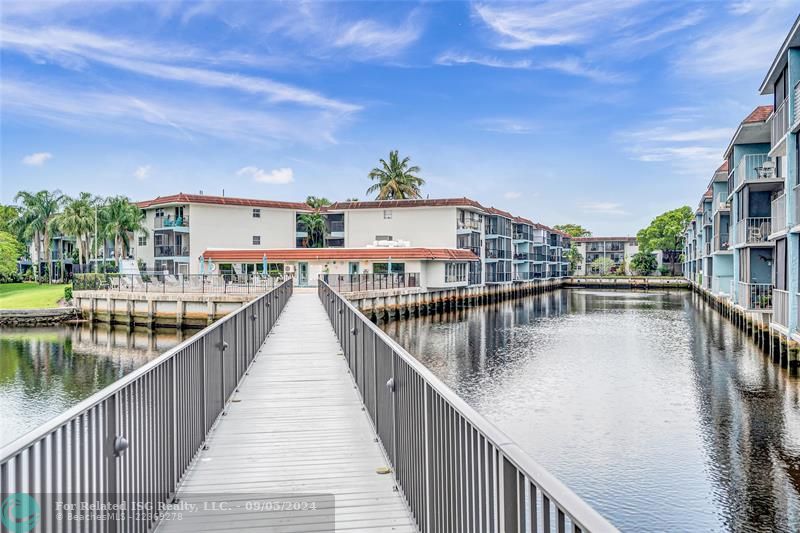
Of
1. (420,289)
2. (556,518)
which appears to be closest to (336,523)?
(556,518)

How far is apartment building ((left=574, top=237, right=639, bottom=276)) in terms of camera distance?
134 m

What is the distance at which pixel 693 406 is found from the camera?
1902cm

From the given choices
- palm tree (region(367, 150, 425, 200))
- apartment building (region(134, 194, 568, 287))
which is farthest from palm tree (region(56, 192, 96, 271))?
palm tree (region(367, 150, 425, 200))

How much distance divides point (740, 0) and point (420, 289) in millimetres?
31045

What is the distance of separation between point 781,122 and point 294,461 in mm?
25168

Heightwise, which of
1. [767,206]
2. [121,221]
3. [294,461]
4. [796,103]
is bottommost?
[294,461]

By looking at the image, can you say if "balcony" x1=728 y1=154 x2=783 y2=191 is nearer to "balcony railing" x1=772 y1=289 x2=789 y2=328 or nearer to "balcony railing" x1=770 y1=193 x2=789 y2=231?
"balcony railing" x1=770 y1=193 x2=789 y2=231

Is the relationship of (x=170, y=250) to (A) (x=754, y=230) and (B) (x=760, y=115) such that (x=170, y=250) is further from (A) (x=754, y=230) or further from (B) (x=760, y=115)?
(B) (x=760, y=115)

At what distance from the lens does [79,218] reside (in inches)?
2702

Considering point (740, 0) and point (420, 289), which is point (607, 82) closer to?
point (740, 0)

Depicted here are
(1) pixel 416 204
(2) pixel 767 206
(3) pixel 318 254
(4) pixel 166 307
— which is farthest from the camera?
(1) pixel 416 204

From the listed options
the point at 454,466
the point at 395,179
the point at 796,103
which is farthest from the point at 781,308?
the point at 395,179

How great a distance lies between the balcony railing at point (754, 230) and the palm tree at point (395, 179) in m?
44.9

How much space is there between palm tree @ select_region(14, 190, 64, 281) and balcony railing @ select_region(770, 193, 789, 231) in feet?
250
